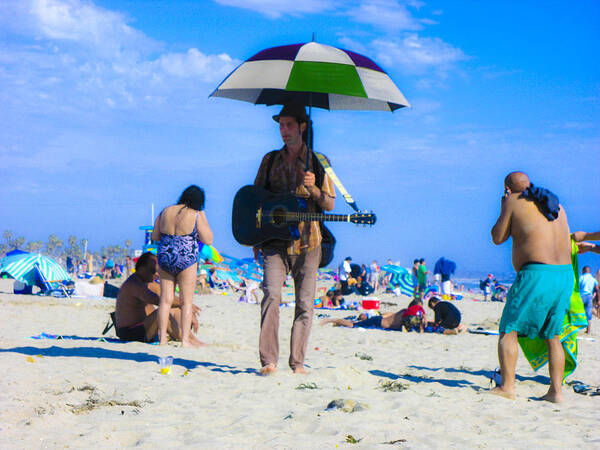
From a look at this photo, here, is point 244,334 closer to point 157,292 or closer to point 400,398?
point 157,292

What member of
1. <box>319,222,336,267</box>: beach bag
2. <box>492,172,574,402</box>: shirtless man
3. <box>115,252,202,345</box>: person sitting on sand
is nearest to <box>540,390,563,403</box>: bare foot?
<box>492,172,574,402</box>: shirtless man

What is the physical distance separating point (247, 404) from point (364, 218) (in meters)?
1.65

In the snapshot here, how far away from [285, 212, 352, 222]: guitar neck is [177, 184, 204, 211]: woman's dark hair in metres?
1.98

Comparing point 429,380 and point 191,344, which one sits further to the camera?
point 191,344

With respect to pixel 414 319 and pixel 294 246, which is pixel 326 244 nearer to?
pixel 294 246

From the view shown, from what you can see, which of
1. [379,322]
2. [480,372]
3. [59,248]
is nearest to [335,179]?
[480,372]

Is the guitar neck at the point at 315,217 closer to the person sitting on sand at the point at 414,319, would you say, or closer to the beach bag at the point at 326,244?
the beach bag at the point at 326,244

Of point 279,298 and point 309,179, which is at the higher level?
point 309,179

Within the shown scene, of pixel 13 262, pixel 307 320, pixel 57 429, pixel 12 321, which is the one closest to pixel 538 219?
pixel 307 320

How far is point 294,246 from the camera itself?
15.7 ft

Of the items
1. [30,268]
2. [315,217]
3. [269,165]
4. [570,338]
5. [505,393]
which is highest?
→ [269,165]

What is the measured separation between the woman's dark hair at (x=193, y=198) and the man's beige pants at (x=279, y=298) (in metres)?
1.84

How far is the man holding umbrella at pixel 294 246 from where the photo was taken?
471 centimetres

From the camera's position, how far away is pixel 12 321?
350 inches
